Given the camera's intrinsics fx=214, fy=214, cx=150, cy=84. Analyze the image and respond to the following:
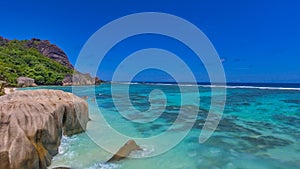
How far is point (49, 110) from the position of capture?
6555 mm

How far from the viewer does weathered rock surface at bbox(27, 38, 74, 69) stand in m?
99.1

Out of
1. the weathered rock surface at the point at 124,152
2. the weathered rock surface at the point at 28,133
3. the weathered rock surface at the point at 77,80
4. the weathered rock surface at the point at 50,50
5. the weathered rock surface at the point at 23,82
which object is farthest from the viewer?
the weathered rock surface at the point at 50,50

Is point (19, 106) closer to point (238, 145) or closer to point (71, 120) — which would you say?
point (71, 120)

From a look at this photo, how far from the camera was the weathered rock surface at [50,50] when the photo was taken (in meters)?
99.1

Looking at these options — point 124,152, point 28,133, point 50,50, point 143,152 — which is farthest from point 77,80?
point 28,133

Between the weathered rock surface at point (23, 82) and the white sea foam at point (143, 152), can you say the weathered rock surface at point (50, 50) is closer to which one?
the weathered rock surface at point (23, 82)

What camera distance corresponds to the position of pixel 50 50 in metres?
99.9

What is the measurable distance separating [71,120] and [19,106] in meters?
3.15

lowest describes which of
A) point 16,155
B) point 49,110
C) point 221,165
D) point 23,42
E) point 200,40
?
point 221,165

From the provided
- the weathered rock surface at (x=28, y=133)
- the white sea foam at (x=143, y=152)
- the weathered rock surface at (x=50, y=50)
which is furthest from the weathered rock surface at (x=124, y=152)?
the weathered rock surface at (x=50, y=50)

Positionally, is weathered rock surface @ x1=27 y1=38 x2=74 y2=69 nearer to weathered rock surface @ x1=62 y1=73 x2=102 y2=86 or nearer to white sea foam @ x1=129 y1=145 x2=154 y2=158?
weathered rock surface @ x1=62 y1=73 x2=102 y2=86

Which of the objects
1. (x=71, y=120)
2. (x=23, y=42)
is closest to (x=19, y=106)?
(x=71, y=120)

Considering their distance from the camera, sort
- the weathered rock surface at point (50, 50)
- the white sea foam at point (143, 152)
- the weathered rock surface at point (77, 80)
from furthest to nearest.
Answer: the weathered rock surface at point (50, 50), the weathered rock surface at point (77, 80), the white sea foam at point (143, 152)

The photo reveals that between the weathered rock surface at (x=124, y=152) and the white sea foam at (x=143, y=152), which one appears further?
the white sea foam at (x=143, y=152)
